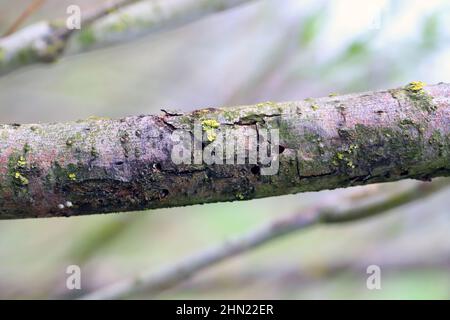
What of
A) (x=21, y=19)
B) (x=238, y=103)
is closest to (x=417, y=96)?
(x=21, y=19)

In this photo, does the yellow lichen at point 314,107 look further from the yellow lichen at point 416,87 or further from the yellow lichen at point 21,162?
the yellow lichen at point 21,162

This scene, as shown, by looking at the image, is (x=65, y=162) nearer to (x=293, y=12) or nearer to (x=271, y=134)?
(x=271, y=134)

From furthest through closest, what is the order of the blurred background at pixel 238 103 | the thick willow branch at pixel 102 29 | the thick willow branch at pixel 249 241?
the blurred background at pixel 238 103, the thick willow branch at pixel 249 241, the thick willow branch at pixel 102 29

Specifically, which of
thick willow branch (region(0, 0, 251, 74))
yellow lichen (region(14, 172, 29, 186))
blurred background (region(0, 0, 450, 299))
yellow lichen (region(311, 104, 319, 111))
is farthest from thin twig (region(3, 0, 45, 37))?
yellow lichen (region(311, 104, 319, 111))

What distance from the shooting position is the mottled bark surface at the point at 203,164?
55 centimetres

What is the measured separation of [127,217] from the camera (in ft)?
4.90

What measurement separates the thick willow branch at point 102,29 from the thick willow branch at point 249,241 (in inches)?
15.1

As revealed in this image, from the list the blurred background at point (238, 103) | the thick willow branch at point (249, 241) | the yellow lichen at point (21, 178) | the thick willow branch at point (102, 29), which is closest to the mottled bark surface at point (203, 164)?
the yellow lichen at point (21, 178)

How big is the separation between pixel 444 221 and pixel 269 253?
56 cm

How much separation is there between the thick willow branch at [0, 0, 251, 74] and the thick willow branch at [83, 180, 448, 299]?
382mm

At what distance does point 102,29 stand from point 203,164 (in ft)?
1.42

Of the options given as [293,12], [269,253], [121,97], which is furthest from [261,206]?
[293,12]

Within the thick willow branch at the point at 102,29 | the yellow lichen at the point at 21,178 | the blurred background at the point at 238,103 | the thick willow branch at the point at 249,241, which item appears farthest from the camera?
the blurred background at the point at 238,103

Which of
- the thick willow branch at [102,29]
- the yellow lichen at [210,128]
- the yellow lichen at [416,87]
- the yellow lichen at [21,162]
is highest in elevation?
the thick willow branch at [102,29]
